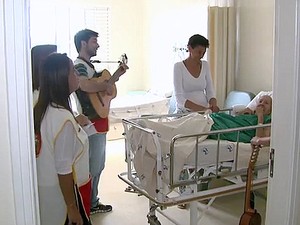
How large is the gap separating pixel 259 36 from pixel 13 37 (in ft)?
12.1

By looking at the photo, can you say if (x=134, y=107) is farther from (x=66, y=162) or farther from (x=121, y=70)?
A: (x=66, y=162)

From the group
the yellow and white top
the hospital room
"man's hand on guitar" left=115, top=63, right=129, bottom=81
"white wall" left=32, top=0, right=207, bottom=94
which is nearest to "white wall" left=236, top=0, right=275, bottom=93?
the hospital room

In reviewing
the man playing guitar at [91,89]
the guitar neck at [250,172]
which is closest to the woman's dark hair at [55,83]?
the guitar neck at [250,172]

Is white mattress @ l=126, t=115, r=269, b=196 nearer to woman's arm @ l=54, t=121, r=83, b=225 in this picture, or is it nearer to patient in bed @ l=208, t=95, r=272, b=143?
patient in bed @ l=208, t=95, r=272, b=143

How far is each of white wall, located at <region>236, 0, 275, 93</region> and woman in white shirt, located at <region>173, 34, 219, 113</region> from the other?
112 cm

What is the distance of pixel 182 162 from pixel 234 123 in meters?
0.72

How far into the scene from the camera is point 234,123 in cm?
281

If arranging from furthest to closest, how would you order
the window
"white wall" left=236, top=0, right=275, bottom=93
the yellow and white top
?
the window < "white wall" left=236, top=0, right=275, bottom=93 < the yellow and white top

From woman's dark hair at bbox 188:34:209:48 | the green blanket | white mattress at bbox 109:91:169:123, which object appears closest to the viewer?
the green blanket

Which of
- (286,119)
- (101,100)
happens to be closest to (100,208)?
(101,100)

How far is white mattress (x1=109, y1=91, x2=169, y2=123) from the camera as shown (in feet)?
16.2

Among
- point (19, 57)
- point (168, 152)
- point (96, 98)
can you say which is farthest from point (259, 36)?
point (19, 57)

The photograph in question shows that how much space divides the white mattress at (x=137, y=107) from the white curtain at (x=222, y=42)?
1.03 metres

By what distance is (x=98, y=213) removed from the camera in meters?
3.13
